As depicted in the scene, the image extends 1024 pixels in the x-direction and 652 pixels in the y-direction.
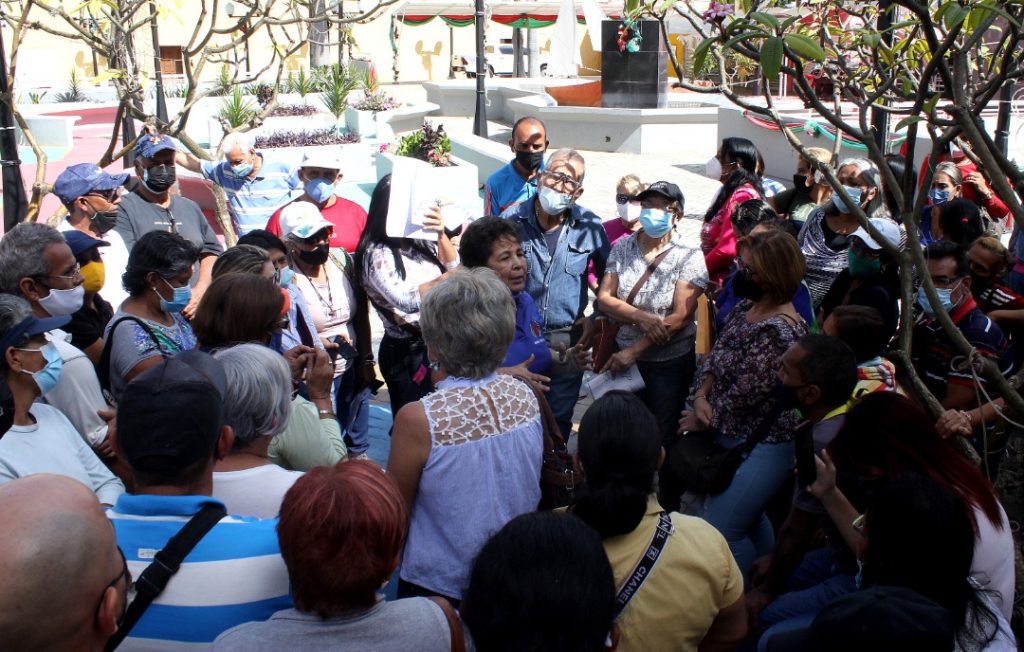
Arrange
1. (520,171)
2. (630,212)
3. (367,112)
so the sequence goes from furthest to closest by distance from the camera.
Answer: (367,112), (520,171), (630,212)

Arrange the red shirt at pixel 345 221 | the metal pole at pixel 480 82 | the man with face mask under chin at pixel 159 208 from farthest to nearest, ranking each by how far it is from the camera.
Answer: the metal pole at pixel 480 82
the red shirt at pixel 345 221
the man with face mask under chin at pixel 159 208

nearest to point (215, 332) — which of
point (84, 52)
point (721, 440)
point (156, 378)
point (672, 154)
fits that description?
point (156, 378)

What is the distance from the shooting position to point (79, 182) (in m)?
5.12

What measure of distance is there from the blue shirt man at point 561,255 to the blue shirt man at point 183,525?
102 inches

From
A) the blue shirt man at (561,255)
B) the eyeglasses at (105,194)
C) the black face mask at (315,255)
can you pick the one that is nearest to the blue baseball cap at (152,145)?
Answer: the eyeglasses at (105,194)

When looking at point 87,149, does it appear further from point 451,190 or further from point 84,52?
point 84,52

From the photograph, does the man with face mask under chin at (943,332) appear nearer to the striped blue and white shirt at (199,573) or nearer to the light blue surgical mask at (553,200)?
the light blue surgical mask at (553,200)

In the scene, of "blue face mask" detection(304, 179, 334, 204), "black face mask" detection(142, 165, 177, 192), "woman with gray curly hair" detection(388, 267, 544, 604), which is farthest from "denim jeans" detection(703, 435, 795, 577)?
"black face mask" detection(142, 165, 177, 192)

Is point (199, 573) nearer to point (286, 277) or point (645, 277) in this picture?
point (286, 277)

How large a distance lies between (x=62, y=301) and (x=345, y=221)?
2554 millimetres

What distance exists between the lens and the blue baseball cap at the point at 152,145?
19.8ft

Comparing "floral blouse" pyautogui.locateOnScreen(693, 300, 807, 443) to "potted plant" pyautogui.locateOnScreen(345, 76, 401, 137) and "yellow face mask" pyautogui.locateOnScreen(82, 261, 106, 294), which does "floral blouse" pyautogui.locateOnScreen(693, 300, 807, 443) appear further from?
"potted plant" pyautogui.locateOnScreen(345, 76, 401, 137)

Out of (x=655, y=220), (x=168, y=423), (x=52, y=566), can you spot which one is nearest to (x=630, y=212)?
(x=655, y=220)

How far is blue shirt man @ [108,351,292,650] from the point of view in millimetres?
2121
